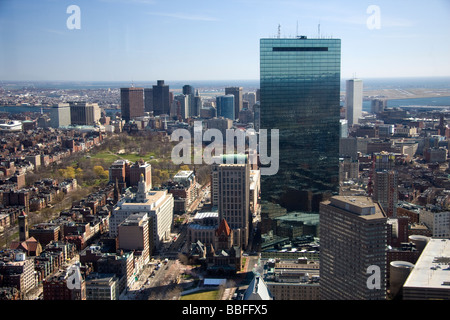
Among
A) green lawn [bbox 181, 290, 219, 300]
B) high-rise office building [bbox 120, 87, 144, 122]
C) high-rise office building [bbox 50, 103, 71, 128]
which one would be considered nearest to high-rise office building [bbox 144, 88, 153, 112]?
high-rise office building [bbox 120, 87, 144, 122]

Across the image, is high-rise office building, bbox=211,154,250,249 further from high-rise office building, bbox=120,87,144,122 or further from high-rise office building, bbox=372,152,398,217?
high-rise office building, bbox=120,87,144,122

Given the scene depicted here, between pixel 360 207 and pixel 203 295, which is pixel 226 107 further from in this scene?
pixel 360 207

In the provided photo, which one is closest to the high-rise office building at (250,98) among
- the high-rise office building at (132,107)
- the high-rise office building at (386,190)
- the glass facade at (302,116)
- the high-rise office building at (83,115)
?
the high-rise office building at (132,107)

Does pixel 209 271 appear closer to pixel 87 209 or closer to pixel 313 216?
pixel 313 216

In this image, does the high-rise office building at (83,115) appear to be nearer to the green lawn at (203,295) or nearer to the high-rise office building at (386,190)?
the high-rise office building at (386,190)

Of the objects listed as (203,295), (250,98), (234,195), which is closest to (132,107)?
(250,98)

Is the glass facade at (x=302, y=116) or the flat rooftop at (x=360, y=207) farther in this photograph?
the glass facade at (x=302, y=116)
